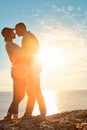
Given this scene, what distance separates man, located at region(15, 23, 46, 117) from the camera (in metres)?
12.6

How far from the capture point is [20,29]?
12.7 metres

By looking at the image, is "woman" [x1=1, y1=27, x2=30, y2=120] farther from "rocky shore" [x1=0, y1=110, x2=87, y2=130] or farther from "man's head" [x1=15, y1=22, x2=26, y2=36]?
"rocky shore" [x1=0, y1=110, x2=87, y2=130]

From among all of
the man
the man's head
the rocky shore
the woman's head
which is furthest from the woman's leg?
the man's head

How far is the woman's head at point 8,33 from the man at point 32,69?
7.7 inches

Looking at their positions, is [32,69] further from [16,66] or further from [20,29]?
[20,29]

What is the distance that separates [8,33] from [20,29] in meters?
0.42

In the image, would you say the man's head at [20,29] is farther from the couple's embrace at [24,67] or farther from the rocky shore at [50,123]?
the rocky shore at [50,123]

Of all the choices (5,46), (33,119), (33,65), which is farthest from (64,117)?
(5,46)

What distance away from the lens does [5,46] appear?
1273 centimetres

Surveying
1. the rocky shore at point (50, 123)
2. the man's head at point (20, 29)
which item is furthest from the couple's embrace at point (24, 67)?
the rocky shore at point (50, 123)

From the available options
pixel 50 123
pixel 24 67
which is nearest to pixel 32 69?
pixel 24 67

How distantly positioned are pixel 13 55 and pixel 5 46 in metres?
0.47

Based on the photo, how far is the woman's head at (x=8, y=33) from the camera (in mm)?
12570

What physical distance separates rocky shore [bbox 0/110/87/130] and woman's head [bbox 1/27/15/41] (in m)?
2.73
